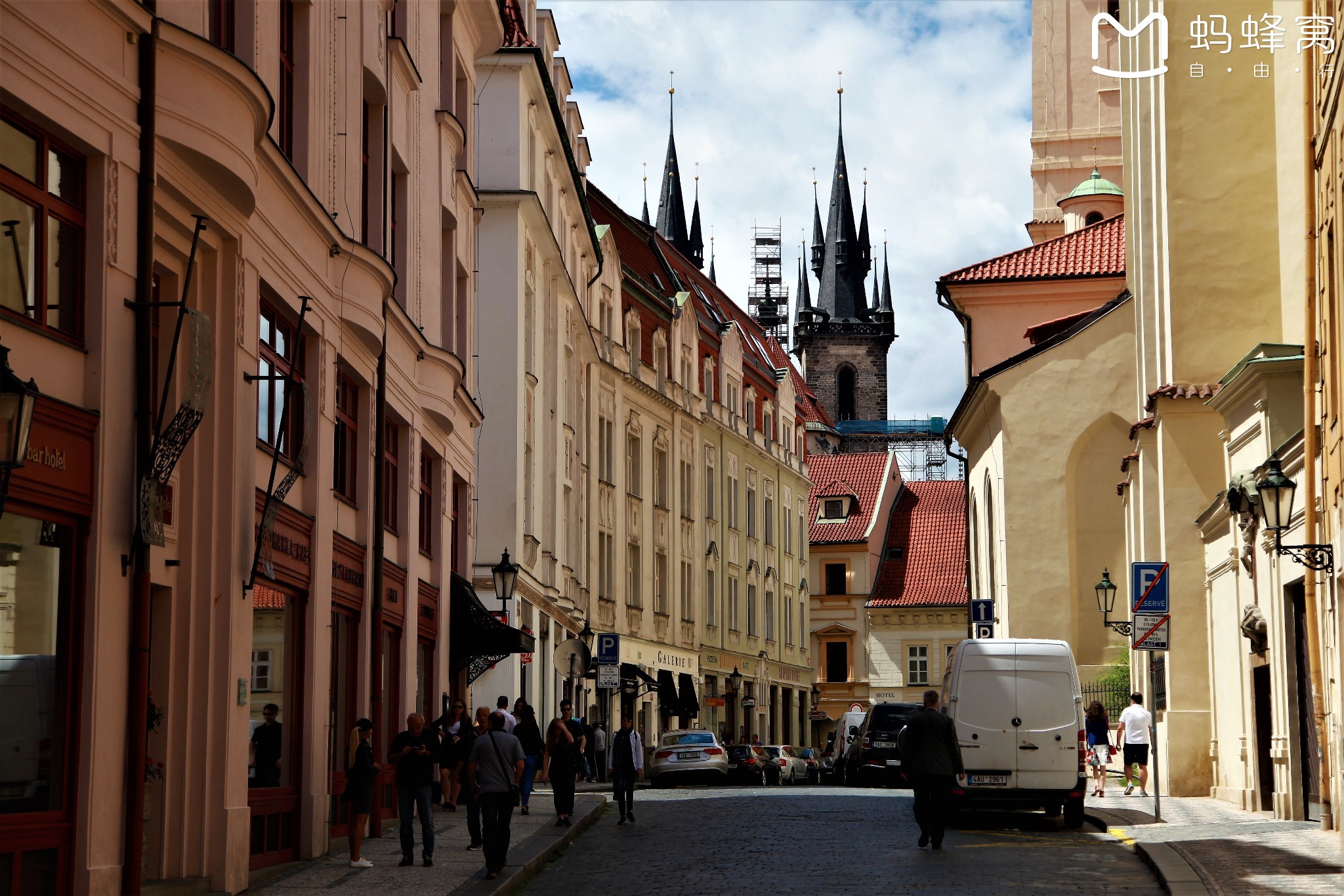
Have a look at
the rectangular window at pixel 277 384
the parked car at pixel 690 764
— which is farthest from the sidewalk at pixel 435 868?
the parked car at pixel 690 764

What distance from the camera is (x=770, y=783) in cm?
4747

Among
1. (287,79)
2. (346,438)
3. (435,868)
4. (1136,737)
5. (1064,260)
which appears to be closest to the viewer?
(435,868)

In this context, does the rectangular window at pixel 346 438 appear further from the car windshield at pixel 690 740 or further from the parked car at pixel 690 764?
the car windshield at pixel 690 740

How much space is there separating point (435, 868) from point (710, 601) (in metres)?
47.2

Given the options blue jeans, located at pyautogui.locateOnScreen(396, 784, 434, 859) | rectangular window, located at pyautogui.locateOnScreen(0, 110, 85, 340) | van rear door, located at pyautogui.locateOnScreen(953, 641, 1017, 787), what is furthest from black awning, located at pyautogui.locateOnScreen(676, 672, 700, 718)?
rectangular window, located at pyautogui.locateOnScreen(0, 110, 85, 340)

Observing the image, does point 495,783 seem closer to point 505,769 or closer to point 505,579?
point 505,769

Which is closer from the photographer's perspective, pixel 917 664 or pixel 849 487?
pixel 917 664

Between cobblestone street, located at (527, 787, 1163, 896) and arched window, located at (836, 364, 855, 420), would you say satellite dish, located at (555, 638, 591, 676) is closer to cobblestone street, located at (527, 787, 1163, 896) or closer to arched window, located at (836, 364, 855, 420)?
cobblestone street, located at (527, 787, 1163, 896)

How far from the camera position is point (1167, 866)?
15.4 metres

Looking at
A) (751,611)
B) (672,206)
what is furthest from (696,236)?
(751,611)

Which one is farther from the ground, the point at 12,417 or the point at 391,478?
the point at 391,478

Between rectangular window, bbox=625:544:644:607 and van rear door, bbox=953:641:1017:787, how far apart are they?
106 feet

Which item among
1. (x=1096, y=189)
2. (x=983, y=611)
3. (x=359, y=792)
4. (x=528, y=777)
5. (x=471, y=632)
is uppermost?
(x=1096, y=189)

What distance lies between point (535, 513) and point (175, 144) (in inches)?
1010
